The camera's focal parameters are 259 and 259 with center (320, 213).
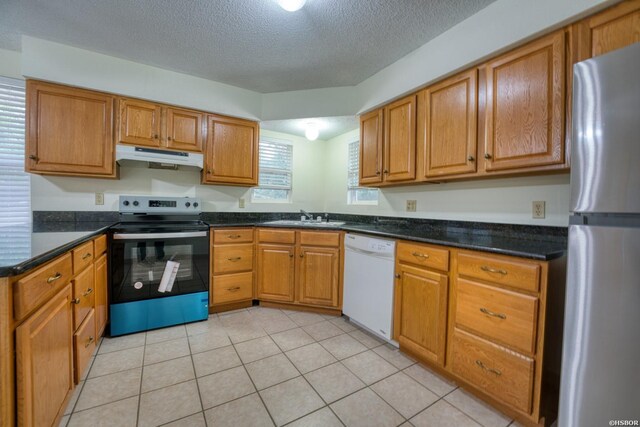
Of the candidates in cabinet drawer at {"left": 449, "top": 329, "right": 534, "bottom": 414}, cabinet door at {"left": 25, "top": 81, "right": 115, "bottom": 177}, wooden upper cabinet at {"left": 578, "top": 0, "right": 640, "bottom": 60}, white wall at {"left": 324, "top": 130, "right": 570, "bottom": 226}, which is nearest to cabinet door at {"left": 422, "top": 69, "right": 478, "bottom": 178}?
white wall at {"left": 324, "top": 130, "right": 570, "bottom": 226}

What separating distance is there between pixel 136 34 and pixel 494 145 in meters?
2.81

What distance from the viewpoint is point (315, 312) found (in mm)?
2674

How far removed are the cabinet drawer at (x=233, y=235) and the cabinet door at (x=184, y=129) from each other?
3.00 ft

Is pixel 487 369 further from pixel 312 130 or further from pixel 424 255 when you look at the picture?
pixel 312 130

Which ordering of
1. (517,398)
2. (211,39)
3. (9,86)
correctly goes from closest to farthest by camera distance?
(517,398) → (211,39) → (9,86)

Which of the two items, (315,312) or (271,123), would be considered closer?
(315,312)

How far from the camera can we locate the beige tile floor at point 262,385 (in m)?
1.35

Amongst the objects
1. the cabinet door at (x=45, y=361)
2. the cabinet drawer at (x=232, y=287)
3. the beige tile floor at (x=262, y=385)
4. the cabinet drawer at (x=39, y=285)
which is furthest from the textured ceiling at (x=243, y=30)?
the beige tile floor at (x=262, y=385)

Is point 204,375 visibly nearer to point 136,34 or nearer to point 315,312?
point 315,312

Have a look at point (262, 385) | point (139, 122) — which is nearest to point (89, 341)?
point (262, 385)

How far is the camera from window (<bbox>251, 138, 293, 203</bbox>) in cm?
343

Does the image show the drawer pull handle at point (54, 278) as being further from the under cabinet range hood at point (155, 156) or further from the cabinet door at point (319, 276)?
the cabinet door at point (319, 276)

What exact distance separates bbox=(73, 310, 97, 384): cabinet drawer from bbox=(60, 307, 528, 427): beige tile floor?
0.46 ft

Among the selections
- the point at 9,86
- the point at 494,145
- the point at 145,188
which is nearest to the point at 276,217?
the point at 145,188
